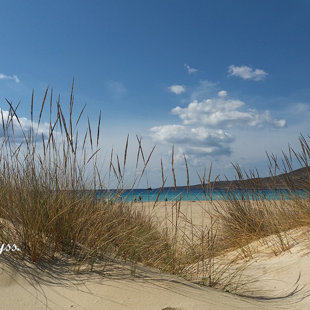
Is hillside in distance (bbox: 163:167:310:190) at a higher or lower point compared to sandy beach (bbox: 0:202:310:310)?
higher

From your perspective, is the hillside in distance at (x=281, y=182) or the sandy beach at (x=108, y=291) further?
the hillside in distance at (x=281, y=182)

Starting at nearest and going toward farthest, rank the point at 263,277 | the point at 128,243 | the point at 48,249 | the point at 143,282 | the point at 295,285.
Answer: the point at 143,282, the point at 48,249, the point at 128,243, the point at 295,285, the point at 263,277

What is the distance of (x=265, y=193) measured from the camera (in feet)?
13.6

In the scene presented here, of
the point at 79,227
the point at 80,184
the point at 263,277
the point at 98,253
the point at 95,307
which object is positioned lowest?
the point at 263,277

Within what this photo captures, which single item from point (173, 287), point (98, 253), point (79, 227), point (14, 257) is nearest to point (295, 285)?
point (173, 287)

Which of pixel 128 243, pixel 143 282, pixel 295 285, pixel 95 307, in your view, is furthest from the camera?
pixel 295 285

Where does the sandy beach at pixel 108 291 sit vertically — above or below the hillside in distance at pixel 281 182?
below

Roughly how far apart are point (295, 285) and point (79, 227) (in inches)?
68.5

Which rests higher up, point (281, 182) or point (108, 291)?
point (281, 182)

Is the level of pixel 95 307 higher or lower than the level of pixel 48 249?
lower

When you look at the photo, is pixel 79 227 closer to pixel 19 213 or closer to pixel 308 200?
pixel 19 213

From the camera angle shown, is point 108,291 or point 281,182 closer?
point 108,291

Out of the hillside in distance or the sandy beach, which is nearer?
the sandy beach

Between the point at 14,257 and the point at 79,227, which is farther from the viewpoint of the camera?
the point at 79,227
